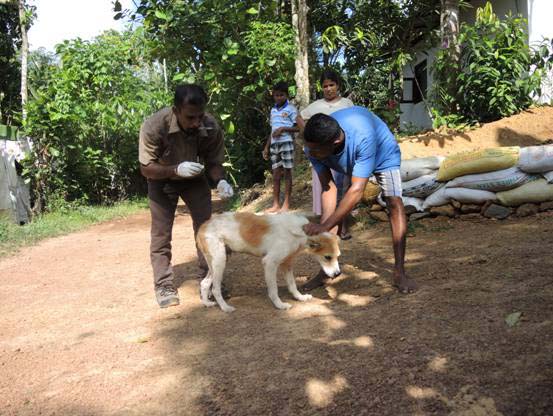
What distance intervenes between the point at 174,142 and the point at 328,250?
5.20 feet

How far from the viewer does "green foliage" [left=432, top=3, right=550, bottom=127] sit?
7.76 meters

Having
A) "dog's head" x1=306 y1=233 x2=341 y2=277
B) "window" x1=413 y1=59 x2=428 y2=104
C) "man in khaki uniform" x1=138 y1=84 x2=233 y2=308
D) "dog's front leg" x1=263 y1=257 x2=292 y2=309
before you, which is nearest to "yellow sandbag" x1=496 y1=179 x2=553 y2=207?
"dog's head" x1=306 y1=233 x2=341 y2=277

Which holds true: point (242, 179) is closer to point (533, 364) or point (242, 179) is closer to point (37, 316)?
point (37, 316)

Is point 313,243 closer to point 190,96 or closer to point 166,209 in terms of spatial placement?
point 166,209

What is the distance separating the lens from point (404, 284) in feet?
12.6

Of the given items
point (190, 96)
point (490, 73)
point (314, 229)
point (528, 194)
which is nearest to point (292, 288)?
point (314, 229)

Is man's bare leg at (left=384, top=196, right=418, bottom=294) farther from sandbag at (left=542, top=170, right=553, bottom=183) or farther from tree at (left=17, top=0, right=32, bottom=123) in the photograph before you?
tree at (left=17, top=0, right=32, bottom=123)

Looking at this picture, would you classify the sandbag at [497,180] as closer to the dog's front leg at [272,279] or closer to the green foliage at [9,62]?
the dog's front leg at [272,279]

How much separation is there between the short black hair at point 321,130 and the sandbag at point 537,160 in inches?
129

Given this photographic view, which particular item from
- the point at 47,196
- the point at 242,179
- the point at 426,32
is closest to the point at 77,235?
the point at 47,196

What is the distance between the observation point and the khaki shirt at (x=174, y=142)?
12.7 feet

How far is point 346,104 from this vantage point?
212 inches

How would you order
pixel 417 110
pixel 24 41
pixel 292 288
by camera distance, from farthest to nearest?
pixel 417 110 → pixel 24 41 → pixel 292 288

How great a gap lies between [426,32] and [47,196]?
991cm
